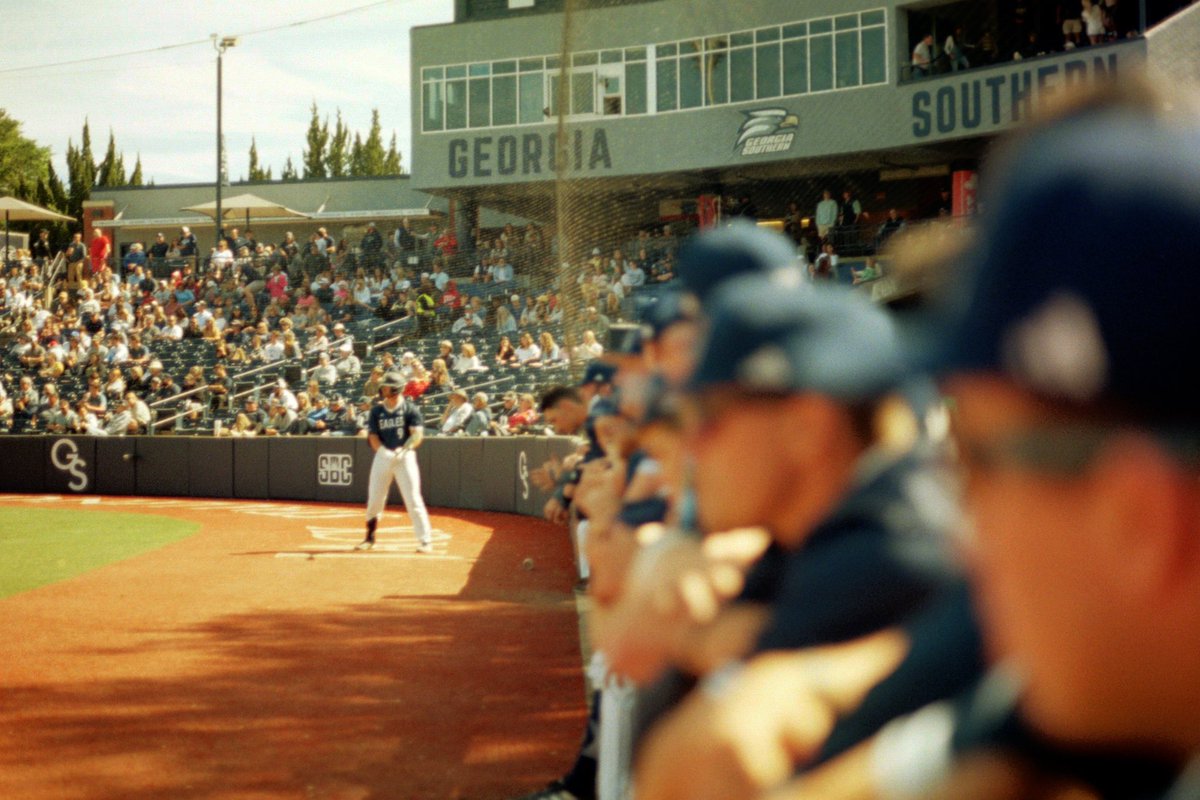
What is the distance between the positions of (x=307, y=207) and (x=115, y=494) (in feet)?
76.6

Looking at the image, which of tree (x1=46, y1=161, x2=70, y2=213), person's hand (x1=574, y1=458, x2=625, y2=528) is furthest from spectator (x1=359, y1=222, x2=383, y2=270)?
tree (x1=46, y1=161, x2=70, y2=213)

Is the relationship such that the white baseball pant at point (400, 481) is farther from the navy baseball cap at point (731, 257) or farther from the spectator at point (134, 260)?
the spectator at point (134, 260)

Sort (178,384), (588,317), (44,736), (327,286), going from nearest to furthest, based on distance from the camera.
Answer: (44,736) → (588,317) → (178,384) → (327,286)

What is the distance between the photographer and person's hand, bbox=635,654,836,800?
1054 mm

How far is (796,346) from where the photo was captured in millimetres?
1502

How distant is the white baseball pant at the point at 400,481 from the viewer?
14.3 meters

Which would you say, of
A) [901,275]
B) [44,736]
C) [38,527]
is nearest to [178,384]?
[38,527]

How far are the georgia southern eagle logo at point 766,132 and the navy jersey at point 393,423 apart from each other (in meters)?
18.1

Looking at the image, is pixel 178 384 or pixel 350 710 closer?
pixel 350 710

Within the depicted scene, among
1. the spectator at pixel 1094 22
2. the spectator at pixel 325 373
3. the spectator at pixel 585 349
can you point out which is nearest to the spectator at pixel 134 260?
the spectator at pixel 325 373

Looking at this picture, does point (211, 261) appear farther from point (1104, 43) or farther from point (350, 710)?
point (350, 710)

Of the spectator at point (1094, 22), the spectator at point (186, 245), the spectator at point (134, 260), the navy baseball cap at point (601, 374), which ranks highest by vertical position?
the spectator at point (1094, 22)

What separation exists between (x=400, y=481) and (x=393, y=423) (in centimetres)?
66

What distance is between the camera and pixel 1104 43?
75.8ft
